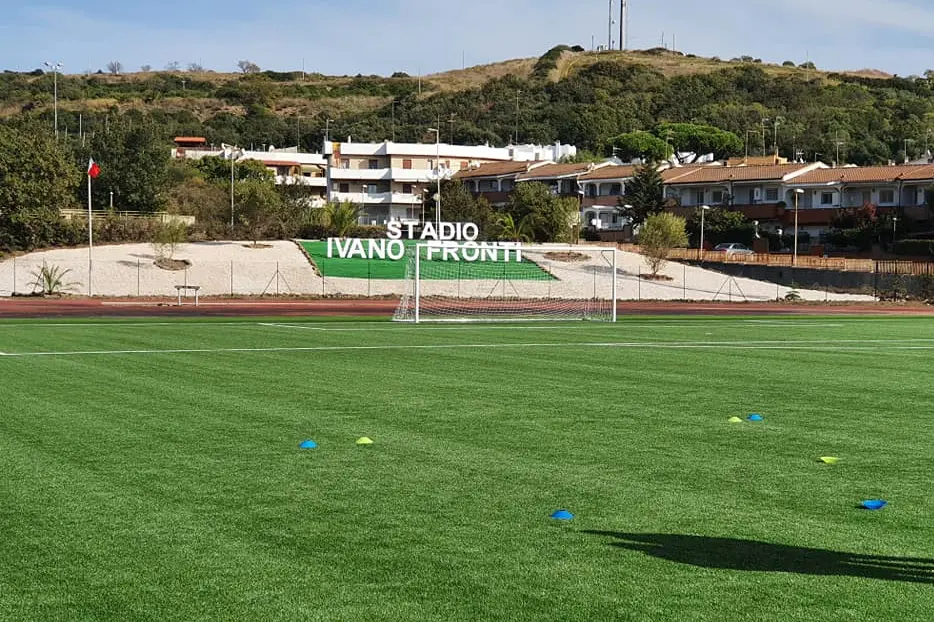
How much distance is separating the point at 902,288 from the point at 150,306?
37584 mm

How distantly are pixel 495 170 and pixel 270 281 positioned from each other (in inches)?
2092

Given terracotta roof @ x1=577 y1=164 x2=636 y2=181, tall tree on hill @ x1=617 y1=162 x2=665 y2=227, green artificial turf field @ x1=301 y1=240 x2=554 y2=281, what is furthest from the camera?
terracotta roof @ x1=577 y1=164 x2=636 y2=181

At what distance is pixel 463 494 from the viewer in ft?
29.4

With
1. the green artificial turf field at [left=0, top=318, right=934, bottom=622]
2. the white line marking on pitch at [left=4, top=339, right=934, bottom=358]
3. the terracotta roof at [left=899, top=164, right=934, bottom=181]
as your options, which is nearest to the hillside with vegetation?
the terracotta roof at [left=899, top=164, right=934, bottom=181]

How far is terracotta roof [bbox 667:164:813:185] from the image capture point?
3748 inches

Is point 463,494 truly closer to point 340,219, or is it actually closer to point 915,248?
point 340,219

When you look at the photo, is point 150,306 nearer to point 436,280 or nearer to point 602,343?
point 436,280

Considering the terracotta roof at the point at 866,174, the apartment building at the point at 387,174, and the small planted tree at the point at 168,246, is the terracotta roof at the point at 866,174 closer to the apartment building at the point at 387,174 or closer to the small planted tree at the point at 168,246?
the apartment building at the point at 387,174

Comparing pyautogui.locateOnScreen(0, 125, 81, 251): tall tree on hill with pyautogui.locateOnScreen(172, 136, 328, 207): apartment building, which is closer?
pyautogui.locateOnScreen(0, 125, 81, 251): tall tree on hill

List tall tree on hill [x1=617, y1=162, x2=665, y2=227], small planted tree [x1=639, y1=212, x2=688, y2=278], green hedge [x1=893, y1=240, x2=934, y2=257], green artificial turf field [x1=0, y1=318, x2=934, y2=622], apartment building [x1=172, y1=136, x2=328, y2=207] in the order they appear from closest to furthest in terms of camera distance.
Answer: green artificial turf field [x1=0, y1=318, x2=934, y2=622] < small planted tree [x1=639, y1=212, x2=688, y2=278] < green hedge [x1=893, y1=240, x2=934, y2=257] < tall tree on hill [x1=617, y1=162, x2=665, y2=227] < apartment building [x1=172, y1=136, x2=328, y2=207]

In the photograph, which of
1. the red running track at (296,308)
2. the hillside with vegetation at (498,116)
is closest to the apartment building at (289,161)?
the hillside with vegetation at (498,116)

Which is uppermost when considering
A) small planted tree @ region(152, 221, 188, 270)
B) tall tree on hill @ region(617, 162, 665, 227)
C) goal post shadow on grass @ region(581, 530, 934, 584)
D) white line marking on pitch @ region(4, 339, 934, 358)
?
tall tree on hill @ region(617, 162, 665, 227)

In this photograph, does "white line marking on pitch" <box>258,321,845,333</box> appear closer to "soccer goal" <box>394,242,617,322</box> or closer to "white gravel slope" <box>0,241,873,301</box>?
"soccer goal" <box>394,242,617,322</box>

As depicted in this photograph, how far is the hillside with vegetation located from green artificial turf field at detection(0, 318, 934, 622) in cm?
6405
